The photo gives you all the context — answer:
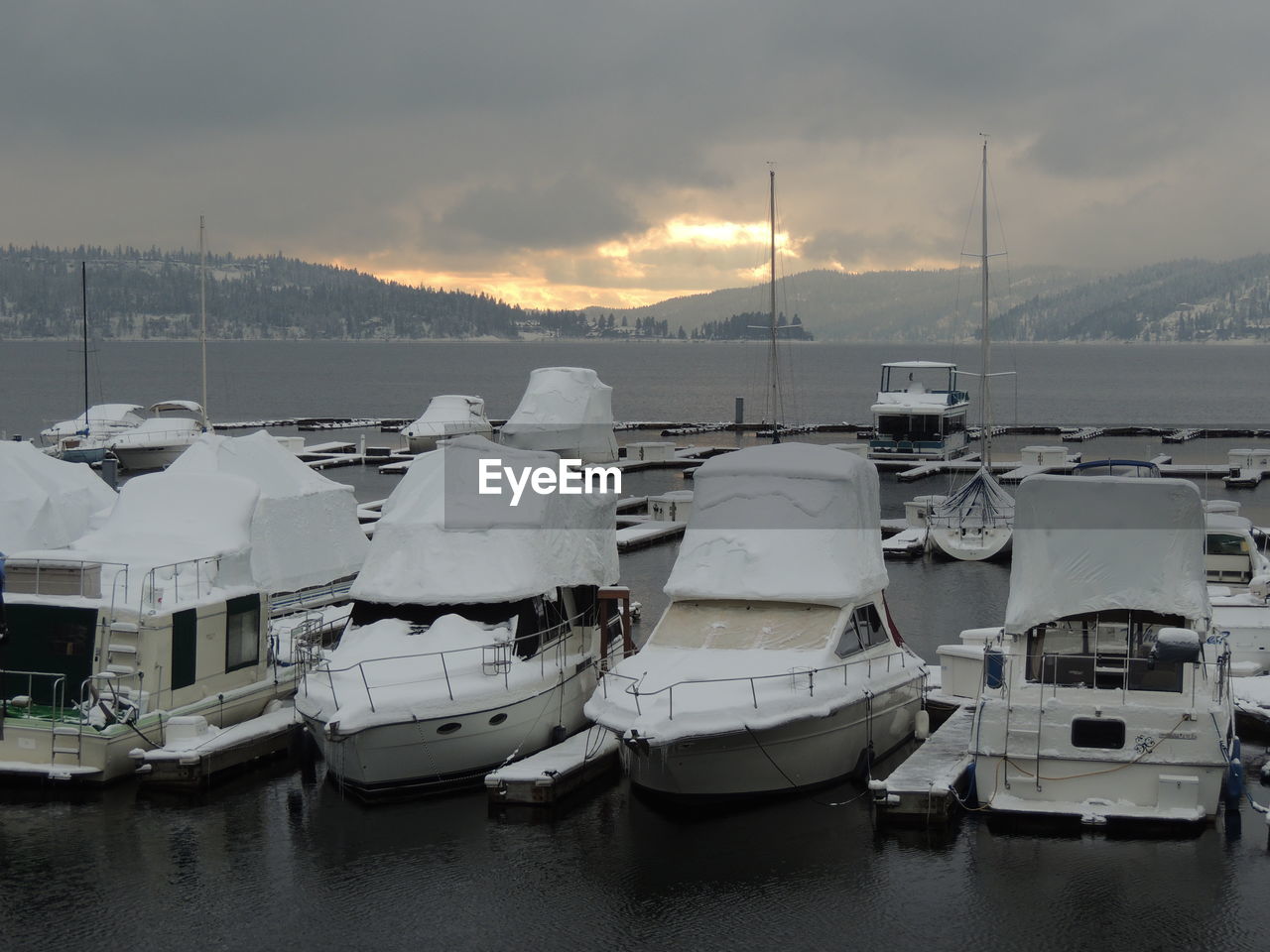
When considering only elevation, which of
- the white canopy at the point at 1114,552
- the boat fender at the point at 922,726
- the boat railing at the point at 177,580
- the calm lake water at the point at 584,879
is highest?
the white canopy at the point at 1114,552

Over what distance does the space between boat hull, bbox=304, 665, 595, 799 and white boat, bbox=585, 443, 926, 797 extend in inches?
65.6

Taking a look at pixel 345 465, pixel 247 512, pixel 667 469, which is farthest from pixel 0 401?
pixel 247 512

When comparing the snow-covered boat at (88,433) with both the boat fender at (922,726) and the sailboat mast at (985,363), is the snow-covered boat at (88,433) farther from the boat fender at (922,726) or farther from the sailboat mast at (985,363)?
the boat fender at (922,726)

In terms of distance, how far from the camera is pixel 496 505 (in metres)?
25.0

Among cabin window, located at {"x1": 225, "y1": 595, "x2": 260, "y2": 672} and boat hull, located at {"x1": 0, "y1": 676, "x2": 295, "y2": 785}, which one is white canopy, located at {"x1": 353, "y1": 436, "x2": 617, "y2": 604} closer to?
cabin window, located at {"x1": 225, "y1": 595, "x2": 260, "y2": 672}

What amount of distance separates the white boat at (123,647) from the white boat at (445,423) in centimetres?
6022

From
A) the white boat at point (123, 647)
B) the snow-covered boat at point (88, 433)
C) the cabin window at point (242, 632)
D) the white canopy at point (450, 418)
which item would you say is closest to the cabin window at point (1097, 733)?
the white boat at point (123, 647)

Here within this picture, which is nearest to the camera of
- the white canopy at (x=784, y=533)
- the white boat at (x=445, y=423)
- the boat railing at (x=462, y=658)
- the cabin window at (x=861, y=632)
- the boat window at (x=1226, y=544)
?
the boat railing at (x=462, y=658)

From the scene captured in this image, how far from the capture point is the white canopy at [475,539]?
78.1 ft

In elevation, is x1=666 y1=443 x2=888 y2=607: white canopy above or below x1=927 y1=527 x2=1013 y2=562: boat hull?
above

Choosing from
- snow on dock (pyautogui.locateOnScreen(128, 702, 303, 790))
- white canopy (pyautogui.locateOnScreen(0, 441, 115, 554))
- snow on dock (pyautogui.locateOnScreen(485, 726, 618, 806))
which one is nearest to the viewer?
snow on dock (pyautogui.locateOnScreen(485, 726, 618, 806))

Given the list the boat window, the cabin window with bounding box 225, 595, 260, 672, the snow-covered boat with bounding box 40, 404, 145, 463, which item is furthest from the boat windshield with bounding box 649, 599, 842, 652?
the snow-covered boat with bounding box 40, 404, 145, 463

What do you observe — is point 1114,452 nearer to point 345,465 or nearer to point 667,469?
point 667,469

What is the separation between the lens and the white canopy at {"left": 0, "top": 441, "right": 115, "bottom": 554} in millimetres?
30328
